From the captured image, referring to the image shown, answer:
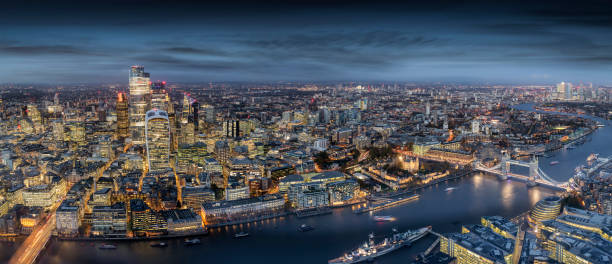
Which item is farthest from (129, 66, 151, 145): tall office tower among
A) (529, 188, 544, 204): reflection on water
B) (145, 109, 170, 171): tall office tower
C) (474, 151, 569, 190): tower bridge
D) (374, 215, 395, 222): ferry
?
(529, 188, 544, 204): reflection on water

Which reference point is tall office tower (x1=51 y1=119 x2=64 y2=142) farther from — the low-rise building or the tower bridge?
the tower bridge

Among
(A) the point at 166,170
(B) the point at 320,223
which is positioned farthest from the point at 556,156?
(A) the point at 166,170

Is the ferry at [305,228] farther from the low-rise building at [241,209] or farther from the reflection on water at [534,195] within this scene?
the reflection on water at [534,195]

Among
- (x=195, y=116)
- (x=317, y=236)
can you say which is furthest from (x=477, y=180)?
(x=195, y=116)

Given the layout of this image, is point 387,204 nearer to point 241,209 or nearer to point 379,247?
point 379,247

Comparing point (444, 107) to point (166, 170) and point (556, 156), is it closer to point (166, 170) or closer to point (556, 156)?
point (556, 156)

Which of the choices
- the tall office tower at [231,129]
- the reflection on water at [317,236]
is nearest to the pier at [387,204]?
the reflection on water at [317,236]
